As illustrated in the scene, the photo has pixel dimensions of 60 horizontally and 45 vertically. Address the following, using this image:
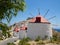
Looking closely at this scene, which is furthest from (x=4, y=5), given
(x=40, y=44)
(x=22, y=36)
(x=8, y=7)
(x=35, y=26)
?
(x=22, y=36)

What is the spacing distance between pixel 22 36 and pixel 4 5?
31587mm

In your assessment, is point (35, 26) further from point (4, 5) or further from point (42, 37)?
point (4, 5)

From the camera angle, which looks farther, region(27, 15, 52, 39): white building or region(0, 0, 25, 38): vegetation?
region(27, 15, 52, 39): white building

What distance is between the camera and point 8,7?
6770mm

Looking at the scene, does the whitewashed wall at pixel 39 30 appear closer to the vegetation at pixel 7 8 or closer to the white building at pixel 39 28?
the white building at pixel 39 28

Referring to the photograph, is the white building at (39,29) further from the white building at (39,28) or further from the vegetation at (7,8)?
the vegetation at (7,8)

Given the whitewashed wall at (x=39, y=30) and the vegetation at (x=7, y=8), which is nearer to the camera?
the vegetation at (x=7, y=8)

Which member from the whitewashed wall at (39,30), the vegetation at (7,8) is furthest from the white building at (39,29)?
the vegetation at (7,8)

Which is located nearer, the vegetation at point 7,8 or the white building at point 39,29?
the vegetation at point 7,8

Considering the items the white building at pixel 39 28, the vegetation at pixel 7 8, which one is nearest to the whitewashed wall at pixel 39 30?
the white building at pixel 39 28

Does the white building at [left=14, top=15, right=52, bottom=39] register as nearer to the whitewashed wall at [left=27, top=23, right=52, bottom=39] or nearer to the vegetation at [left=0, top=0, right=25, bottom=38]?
the whitewashed wall at [left=27, top=23, right=52, bottom=39]

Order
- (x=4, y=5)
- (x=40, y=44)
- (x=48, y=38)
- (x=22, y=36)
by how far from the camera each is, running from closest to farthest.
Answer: (x=4, y=5) → (x=40, y=44) → (x=48, y=38) → (x=22, y=36)

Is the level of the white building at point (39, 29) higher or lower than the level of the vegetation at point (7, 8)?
lower

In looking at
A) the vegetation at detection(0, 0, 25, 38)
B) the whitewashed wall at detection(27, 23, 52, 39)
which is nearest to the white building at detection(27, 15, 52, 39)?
the whitewashed wall at detection(27, 23, 52, 39)
